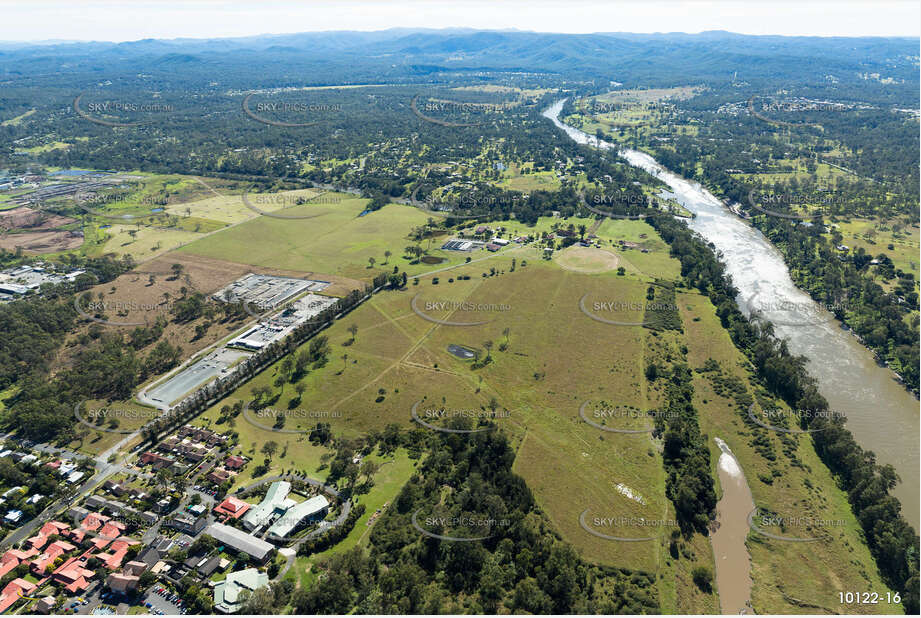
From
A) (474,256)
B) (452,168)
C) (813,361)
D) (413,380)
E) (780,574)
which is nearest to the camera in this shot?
(780,574)

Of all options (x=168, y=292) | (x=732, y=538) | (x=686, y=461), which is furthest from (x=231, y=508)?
Result: (x=168, y=292)

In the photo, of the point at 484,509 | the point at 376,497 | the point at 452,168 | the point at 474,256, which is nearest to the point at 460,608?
the point at 484,509

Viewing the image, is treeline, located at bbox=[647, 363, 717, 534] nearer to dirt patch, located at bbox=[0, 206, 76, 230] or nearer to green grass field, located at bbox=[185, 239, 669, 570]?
green grass field, located at bbox=[185, 239, 669, 570]

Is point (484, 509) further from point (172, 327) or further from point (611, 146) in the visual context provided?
point (611, 146)

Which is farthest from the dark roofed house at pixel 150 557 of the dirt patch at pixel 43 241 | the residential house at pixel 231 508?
the dirt patch at pixel 43 241

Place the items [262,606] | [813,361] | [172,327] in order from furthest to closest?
1. [172,327]
2. [813,361]
3. [262,606]

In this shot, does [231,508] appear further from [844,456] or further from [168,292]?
[844,456]
